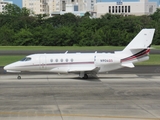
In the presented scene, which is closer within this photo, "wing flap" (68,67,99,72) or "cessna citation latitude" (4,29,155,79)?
"wing flap" (68,67,99,72)

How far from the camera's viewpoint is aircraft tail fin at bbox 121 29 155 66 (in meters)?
36.0

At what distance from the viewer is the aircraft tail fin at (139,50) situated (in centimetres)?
3600

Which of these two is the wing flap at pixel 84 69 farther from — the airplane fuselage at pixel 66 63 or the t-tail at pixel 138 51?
the t-tail at pixel 138 51

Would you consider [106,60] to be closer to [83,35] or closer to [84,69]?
[84,69]

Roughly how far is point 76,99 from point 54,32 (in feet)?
290

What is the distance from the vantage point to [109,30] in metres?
113

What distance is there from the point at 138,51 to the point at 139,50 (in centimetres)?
12

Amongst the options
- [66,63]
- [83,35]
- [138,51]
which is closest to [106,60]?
[138,51]

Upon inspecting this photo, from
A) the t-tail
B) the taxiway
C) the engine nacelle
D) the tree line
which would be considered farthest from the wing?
the tree line

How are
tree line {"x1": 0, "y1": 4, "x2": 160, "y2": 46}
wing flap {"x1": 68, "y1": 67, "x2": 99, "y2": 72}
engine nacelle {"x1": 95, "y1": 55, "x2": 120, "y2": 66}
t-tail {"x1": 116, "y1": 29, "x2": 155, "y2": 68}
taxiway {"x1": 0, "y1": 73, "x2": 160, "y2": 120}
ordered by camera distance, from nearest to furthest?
taxiway {"x1": 0, "y1": 73, "x2": 160, "y2": 120} < wing flap {"x1": 68, "y1": 67, "x2": 99, "y2": 72} < engine nacelle {"x1": 95, "y1": 55, "x2": 120, "y2": 66} < t-tail {"x1": 116, "y1": 29, "x2": 155, "y2": 68} < tree line {"x1": 0, "y1": 4, "x2": 160, "y2": 46}

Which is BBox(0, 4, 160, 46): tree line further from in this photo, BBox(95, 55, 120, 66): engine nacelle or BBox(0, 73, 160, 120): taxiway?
BBox(95, 55, 120, 66): engine nacelle

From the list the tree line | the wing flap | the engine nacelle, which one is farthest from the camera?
the tree line

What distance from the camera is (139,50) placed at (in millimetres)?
36094

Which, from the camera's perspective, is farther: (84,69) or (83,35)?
(83,35)
